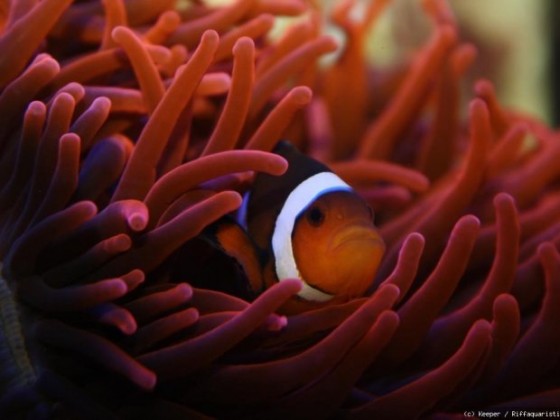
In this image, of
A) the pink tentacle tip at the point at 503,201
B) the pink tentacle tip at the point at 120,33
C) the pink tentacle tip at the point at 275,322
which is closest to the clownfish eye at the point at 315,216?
the pink tentacle tip at the point at 275,322

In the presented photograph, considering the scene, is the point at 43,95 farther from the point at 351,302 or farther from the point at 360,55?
the point at 360,55

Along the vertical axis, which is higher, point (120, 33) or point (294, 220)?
point (120, 33)

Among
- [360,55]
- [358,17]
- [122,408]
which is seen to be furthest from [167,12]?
[358,17]

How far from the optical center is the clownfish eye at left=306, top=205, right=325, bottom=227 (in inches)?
39.1

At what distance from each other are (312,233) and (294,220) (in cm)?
4

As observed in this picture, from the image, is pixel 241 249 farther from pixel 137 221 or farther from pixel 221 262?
pixel 137 221

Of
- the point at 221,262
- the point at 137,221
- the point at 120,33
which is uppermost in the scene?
the point at 120,33

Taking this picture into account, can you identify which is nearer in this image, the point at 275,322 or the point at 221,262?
the point at 275,322

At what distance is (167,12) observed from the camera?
1.25 meters

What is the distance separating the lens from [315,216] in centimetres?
100

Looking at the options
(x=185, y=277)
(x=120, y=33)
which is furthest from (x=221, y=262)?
(x=120, y=33)

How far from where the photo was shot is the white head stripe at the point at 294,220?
3.32 feet

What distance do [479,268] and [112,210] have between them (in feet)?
2.14

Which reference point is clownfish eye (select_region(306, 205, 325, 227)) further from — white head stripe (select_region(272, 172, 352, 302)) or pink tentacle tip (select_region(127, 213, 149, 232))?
pink tentacle tip (select_region(127, 213, 149, 232))
